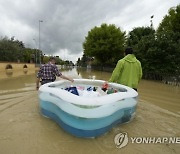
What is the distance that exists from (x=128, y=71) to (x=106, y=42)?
3535cm

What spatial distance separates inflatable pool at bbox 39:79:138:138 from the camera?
12.9ft

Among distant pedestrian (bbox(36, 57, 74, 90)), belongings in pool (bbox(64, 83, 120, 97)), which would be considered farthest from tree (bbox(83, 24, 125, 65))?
belongings in pool (bbox(64, 83, 120, 97))

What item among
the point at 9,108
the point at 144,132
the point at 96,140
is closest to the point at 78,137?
the point at 96,140

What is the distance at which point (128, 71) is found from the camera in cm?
550

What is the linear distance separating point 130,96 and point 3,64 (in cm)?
3025

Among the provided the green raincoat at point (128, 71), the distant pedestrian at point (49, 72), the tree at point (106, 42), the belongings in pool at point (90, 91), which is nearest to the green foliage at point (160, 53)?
the green raincoat at point (128, 71)

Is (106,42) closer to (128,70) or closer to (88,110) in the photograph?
(128,70)

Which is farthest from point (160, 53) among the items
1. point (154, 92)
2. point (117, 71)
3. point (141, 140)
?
point (141, 140)

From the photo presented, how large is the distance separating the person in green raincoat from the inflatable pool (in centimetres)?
58

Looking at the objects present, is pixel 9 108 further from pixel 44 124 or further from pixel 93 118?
pixel 93 118

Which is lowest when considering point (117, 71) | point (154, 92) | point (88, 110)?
point (154, 92)

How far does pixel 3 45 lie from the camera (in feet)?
140

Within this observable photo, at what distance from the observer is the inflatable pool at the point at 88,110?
3.93m

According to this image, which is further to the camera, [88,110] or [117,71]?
[117,71]
